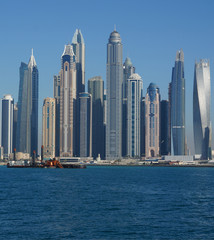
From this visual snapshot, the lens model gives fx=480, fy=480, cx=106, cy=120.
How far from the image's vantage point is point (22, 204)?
8412 cm

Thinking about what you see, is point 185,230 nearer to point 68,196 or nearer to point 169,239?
point 169,239

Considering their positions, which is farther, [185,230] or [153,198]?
[153,198]

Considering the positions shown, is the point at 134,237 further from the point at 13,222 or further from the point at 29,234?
the point at 13,222

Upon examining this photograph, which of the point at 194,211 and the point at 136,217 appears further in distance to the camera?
the point at 194,211

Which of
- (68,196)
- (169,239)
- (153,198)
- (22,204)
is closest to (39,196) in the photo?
(68,196)

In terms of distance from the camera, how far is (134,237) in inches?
2173

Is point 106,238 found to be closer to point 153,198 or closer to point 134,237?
point 134,237

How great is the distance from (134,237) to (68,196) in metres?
45.4

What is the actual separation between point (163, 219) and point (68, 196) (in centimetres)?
3586

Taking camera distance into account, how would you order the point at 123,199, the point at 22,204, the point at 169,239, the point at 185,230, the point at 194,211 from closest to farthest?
1. the point at 169,239
2. the point at 185,230
3. the point at 194,211
4. the point at 22,204
5. the point at 123,199

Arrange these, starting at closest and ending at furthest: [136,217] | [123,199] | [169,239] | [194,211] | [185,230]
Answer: [169,239], [185,230], [136,217], [194,211], [123,199]

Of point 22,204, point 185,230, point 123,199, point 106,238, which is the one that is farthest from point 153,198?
point 106,238

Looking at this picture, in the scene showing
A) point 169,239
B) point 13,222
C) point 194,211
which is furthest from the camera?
point 194,211

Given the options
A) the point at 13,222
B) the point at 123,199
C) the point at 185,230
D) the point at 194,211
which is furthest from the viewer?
the point at 123,199
